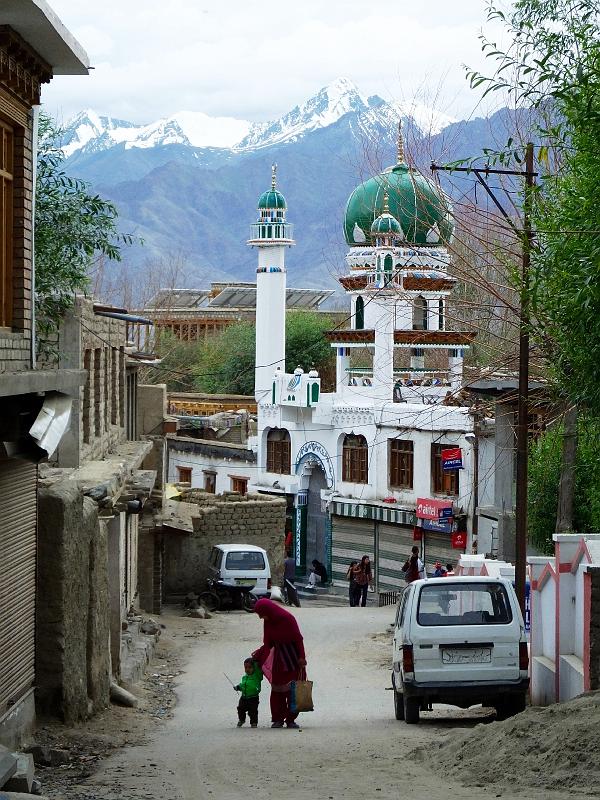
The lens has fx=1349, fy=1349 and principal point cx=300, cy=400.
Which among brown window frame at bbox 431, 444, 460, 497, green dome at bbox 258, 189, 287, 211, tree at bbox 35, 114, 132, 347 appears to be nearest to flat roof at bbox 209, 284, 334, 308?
green dome at bbox 258, 189, 287, 211

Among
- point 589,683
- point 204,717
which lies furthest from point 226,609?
point 589,683

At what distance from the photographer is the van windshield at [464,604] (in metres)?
13.7

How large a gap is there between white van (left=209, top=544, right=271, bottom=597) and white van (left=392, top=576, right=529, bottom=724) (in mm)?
17389

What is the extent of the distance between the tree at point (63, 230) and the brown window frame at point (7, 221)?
472 centimetres

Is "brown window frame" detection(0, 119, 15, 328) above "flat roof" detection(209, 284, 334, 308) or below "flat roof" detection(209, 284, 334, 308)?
below

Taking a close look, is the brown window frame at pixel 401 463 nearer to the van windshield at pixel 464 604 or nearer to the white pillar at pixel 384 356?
the white pillar at pixel 384 356

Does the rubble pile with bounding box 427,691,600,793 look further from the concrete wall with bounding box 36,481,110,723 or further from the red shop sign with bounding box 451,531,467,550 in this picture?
the red shop sign with bounding box 451,531,467,550

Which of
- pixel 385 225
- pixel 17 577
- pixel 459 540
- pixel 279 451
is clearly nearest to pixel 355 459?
pixel 279 451

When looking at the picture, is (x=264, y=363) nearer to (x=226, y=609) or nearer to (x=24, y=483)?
(x=226, y=609)

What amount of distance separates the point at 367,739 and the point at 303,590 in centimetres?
2816

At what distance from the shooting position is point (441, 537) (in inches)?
1458

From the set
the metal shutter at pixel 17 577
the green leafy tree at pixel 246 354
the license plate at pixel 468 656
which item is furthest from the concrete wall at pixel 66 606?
the green leafy tree at pixel 246 354

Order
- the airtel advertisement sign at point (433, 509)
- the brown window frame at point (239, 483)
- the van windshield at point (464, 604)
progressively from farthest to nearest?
the brown window frame at point (239, 483) → the airtel advertisement sign at point (433, 509) → the van windshield at point (464, 604)

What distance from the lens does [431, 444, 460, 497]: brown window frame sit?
36.9 meters
